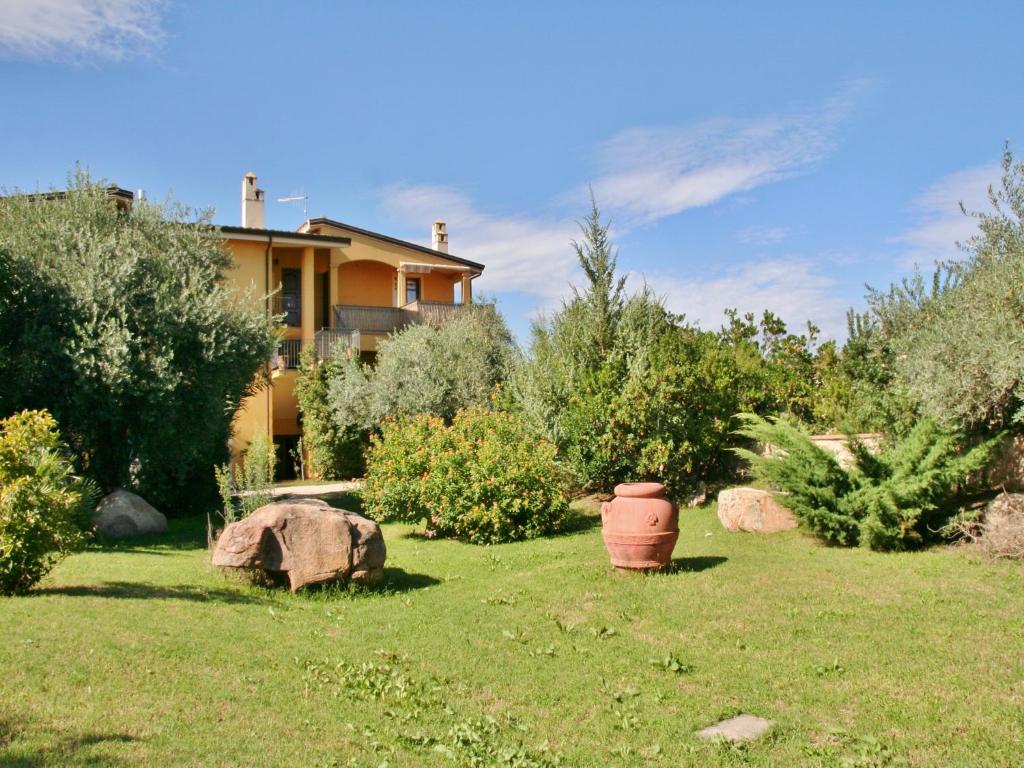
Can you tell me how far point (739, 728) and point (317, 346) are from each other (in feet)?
85.4

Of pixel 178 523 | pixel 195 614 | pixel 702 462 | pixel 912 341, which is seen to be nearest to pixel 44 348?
pixel 178 523

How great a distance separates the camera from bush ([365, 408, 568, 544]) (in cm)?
1471

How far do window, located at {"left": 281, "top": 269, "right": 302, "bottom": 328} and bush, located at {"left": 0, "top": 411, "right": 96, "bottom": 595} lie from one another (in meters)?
22.9

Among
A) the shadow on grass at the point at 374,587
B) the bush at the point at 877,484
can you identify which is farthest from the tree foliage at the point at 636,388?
the shadow on grass at the point at 374,587

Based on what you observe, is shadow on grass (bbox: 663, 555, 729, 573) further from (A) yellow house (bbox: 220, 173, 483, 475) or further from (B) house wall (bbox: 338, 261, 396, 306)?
(B) house wall (bbox: 338, 261, 396, 306)

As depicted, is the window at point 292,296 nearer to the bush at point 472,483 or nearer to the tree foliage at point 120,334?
the tree foliage at point 120,334

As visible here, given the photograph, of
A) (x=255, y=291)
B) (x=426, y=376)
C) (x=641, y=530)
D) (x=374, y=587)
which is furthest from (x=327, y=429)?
(x=641, y=530)

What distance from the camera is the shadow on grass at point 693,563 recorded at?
10.5 metres

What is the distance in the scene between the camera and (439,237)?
124 feet

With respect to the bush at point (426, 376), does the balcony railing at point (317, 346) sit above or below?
above

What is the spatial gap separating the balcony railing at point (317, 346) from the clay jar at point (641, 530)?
Result: 19.9 metres

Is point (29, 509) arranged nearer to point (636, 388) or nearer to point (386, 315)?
point (636, 388)

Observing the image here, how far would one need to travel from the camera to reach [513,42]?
38.7ft

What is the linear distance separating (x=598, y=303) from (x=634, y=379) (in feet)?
8.24
